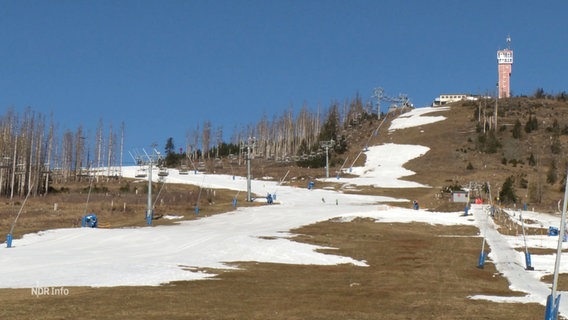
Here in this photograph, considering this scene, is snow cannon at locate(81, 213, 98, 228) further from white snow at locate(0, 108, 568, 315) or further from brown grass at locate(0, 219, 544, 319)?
brown grass at locate(0, 219, 544, 319)

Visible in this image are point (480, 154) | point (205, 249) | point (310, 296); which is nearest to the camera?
point (310, 296)

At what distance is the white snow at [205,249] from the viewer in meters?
26.7

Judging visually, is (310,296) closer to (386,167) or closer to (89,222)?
(89,222)

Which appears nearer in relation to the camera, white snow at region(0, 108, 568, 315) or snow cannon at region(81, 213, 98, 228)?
white snow at region(0, 108, 568, 315)

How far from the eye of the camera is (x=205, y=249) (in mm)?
39594

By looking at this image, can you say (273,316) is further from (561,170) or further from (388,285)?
(561,170)

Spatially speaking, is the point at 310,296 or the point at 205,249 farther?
the point at 205,249

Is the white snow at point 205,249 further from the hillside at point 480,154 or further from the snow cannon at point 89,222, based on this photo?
the hillside at point 480,154

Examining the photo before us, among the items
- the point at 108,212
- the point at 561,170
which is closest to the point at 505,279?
the point at 108,212

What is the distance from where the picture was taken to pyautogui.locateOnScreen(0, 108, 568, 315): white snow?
2666 cm

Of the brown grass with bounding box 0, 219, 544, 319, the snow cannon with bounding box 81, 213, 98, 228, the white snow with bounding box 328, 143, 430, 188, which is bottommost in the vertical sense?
the brown grass with bounding box 0, 219, 544, 319

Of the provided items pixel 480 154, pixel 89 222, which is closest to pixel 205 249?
pixel 89 222

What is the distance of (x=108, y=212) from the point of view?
68.6 meters

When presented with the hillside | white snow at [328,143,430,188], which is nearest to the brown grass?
the hillside
